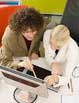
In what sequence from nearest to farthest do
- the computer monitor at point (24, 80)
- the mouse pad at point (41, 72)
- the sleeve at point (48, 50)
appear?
the computer monitor at point (24, 80)
the mouse pad at point (41, 72)
the sleeve at point (48, 50)

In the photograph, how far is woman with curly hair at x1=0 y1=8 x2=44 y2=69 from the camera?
1472mm

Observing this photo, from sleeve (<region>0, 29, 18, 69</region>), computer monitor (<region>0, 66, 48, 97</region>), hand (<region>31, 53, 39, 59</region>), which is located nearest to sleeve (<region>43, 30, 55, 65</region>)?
hand (<region>31, 53, 39, 59</region>)

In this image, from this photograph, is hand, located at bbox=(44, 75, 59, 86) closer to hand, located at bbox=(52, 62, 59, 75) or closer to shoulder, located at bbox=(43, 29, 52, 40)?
hand, located at bbox=(52, 62, 59, 75)

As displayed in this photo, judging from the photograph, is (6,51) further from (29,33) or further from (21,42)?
→ (29,33)

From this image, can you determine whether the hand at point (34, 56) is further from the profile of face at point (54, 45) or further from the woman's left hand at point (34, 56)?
the profile of face at point (54, 45)

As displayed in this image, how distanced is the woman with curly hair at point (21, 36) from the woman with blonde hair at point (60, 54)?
0.12 m

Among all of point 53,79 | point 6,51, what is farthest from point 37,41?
point 53,79

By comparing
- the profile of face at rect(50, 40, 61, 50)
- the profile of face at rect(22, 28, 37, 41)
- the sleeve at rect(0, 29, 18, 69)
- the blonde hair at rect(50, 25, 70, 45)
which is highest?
the blonde hair at rect(50, 25, 70, 45)

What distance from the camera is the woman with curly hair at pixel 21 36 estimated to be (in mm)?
1472

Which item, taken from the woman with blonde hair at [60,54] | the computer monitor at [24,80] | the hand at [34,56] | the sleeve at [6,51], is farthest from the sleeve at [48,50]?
the computer monitor at [24,80]

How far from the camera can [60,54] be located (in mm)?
1521

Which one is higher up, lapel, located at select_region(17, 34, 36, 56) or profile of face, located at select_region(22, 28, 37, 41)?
profile of face, located at select_region(22, 28, 37, 41)

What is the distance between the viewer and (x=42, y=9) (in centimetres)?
270

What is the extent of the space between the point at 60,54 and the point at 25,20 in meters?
0.29
